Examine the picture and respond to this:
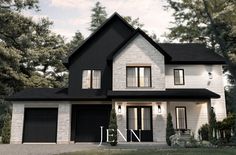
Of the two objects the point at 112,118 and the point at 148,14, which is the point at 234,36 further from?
the point at 112,118

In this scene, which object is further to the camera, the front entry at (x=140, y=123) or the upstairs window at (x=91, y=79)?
the upstairs window at (x=91, y=79)

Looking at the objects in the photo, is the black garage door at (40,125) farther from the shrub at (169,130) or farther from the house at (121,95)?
the shrub at (169,130)

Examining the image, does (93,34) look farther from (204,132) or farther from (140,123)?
(204,132)

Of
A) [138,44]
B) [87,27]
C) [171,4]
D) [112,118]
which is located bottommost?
[112,118]

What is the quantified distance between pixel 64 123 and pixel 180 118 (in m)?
9.36

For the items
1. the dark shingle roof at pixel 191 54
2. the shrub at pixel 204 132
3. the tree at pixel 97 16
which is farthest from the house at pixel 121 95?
the tree at pixel 97 16

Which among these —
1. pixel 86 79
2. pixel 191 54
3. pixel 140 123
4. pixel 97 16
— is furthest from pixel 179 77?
pixel 97 16

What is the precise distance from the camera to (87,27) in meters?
53.0

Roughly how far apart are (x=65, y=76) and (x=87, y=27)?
14657 millimetres

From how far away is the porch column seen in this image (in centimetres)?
2102

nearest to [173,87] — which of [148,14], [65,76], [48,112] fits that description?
[148,14]

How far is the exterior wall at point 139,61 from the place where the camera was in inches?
847

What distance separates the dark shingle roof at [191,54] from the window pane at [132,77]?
160 inches

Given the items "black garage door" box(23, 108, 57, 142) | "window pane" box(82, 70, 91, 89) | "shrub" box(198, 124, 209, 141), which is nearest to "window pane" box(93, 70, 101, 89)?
"window pane" box(82, 70, 91, 89)
